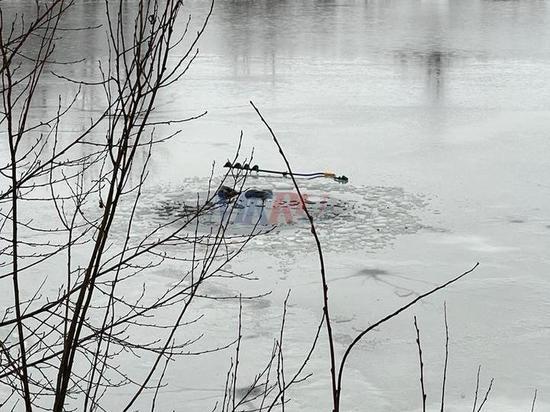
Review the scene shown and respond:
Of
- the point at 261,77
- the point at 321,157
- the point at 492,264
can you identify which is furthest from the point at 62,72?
the point at 492,264

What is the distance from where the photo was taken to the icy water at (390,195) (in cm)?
564

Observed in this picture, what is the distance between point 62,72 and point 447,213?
28.0ft

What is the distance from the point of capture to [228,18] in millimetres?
23047

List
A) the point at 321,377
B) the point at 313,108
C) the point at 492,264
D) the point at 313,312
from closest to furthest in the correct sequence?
the point at 321,377, the point at 313,312, the point at 492,264, the point at 313,108

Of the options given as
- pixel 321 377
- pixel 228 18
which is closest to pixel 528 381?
pixel 321 377

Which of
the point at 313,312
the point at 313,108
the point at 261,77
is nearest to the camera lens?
the point at 313,312

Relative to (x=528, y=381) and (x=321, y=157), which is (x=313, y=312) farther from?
(x=321, y=157)

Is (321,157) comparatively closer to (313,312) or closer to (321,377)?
(313,312)

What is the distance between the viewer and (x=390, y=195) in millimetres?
8859

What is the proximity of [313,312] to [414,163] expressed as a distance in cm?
382

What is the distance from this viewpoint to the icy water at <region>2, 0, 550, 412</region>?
5.64m

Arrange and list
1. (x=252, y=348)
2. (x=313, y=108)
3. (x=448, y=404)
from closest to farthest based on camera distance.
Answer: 1. (x=448, y=404)
2. (x=252, y=348)
3. (x=313, y=108)

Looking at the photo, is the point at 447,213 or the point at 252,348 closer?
the point at 252,348

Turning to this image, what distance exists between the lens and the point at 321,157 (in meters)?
10.2
